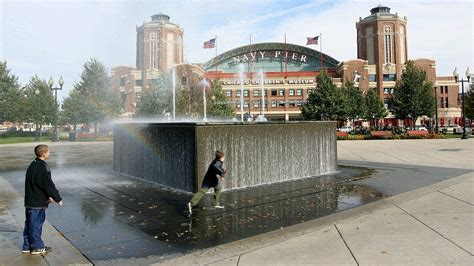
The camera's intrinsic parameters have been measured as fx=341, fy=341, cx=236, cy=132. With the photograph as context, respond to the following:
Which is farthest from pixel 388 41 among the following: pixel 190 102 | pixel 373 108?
pixel 190 102

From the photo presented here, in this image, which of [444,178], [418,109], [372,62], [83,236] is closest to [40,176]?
[83,236]

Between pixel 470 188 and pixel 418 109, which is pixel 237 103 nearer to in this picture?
pixel 418 109

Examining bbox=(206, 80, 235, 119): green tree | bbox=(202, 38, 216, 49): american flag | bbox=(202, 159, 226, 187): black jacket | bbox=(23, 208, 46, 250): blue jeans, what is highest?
bbox=(202, 38, 216, 49): american flag

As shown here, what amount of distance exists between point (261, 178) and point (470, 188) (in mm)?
5772

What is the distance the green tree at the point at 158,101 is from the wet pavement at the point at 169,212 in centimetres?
3535

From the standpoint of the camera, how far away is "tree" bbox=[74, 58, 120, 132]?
1981 inches

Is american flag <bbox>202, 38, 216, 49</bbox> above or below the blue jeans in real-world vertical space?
above

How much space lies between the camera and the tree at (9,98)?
49.0 metres

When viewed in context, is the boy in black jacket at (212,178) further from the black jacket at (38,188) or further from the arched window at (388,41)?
the arched window at (388,41)

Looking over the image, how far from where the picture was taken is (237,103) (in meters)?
91.4

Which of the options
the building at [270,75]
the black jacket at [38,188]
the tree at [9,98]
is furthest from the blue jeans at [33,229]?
the building at [270,75]

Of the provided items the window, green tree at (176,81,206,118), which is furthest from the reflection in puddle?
the window

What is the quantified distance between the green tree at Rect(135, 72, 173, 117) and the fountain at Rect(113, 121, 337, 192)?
33345 millimetres

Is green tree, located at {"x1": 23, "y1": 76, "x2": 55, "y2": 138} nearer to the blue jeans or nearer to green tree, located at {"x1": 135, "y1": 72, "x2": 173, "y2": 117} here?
green tree, located at {"x1": 135, "y1": 72, "x2": 173, "y2": 117}
